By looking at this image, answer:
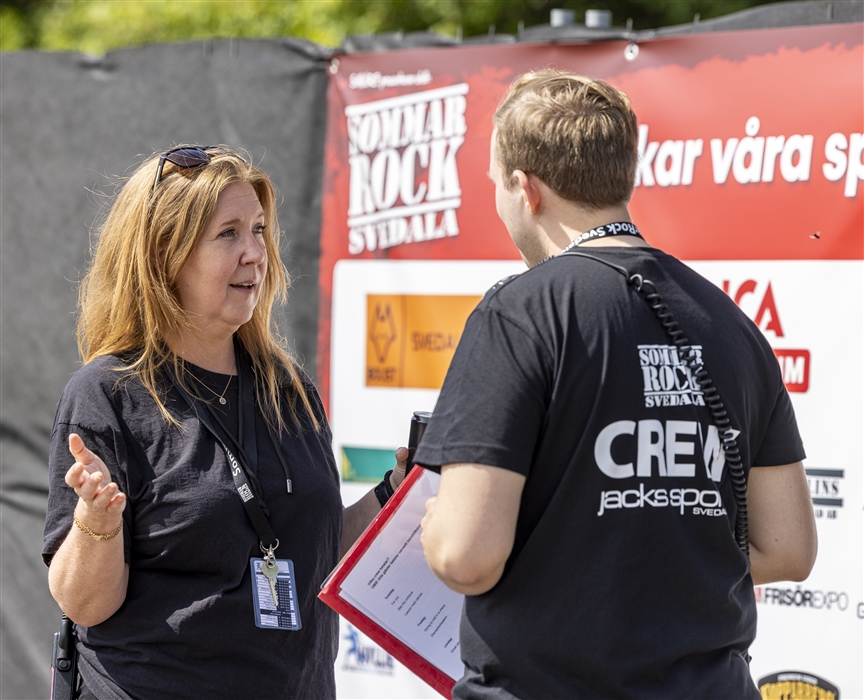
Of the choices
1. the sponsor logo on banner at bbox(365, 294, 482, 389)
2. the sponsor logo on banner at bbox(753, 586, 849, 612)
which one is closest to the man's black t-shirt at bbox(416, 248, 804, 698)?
the sponsor logo on banner at bbox(753, 586, 849, 612)

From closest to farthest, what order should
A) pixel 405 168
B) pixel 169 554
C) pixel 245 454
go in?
1. pixel 169 554
2. pixel 245 454
3. pixel 405 168

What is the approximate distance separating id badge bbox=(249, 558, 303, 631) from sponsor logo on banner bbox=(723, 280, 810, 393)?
1620 mm

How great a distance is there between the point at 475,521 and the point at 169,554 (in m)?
0.78

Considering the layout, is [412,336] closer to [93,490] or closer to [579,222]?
[93,490]

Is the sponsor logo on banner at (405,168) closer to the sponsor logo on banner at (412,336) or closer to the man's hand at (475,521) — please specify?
the sponsor logo on banner at (412,336)

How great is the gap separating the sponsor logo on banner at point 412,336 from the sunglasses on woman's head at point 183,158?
53.5 inches

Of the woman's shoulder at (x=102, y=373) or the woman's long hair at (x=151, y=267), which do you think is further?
the woman's long hair at (x=151, y=267)

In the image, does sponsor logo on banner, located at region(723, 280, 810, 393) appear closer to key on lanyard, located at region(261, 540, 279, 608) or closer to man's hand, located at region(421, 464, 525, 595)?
key on lanyard, located at region(261, 540, 279, 608)

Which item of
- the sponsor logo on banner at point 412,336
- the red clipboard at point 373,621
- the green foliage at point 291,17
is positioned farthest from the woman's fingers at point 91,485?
the green foliage at point 291,17

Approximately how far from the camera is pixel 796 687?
109 inches

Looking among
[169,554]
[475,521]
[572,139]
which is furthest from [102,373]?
[572,139]

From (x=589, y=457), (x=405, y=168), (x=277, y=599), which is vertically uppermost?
(x=405, y=168)

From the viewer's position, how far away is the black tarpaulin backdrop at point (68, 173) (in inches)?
138

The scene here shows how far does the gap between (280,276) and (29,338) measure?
194cm
